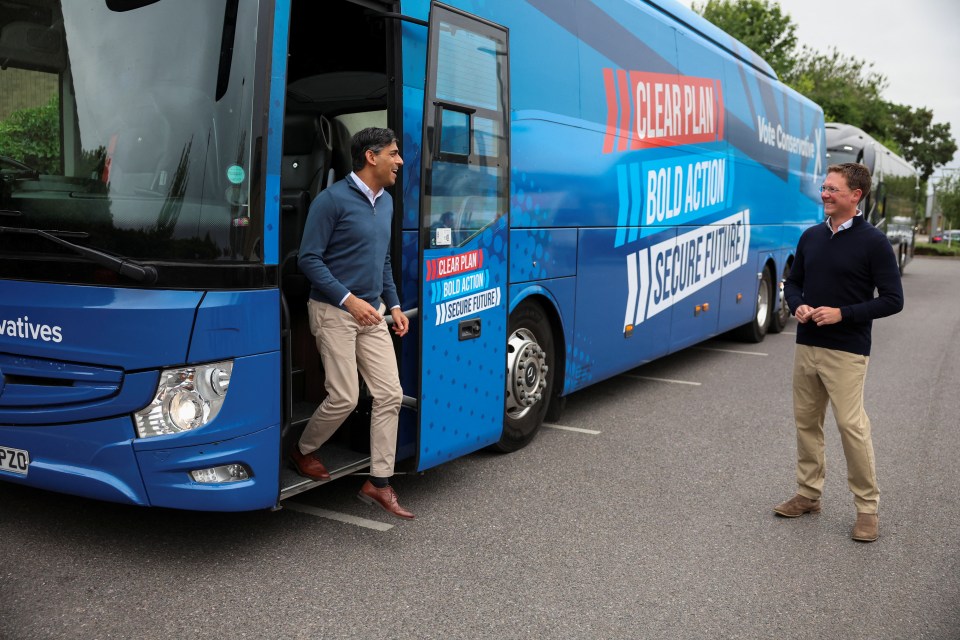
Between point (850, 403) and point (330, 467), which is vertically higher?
point (850, 403)

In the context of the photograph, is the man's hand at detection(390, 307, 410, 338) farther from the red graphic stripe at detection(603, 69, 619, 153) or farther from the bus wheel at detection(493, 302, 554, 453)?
the red graphic stripe at detection(603, 69, 619, 153)

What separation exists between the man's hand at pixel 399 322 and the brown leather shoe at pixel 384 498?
82 cm

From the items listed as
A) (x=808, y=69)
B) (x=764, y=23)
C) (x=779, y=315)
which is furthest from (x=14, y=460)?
(x=808, y=69)

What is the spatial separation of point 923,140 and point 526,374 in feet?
280

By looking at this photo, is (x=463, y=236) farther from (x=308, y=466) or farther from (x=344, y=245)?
(x=308, y=466)

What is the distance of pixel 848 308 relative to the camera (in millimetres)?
4449

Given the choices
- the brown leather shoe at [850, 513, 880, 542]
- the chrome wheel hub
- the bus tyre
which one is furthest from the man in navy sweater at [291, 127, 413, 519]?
the bus tyre

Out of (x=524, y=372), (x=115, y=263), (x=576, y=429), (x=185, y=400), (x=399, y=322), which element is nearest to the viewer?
(x=115, y=263)

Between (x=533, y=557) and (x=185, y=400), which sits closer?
(x=185, y=400)

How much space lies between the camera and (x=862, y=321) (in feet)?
14.7

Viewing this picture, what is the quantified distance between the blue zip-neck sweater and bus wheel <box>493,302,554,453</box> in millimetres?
1487

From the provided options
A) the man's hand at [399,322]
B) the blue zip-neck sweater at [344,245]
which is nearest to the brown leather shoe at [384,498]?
the man's hand at [399,322]

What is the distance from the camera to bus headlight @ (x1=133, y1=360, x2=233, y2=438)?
364 centimetres

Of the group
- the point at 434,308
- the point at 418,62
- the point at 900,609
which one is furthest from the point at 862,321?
the point at 418,62
